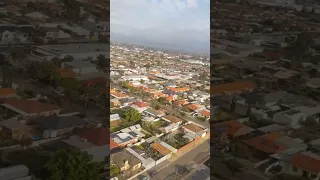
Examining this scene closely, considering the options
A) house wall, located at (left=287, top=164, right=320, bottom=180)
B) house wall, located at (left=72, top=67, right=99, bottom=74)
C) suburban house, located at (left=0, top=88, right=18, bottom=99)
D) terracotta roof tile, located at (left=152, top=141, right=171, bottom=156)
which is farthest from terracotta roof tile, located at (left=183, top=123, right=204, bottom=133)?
suburban house, located at (left=0, top=88, right=18, bottom=99)

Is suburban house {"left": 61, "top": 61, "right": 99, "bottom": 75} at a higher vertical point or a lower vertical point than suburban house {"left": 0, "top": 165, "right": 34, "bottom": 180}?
higher

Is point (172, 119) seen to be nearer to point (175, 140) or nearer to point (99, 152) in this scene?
point (175, 140)

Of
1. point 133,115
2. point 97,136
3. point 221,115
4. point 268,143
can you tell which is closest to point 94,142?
point 97,136

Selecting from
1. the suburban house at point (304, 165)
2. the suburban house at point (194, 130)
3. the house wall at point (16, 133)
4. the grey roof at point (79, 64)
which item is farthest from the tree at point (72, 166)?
the suburban house at point (304, 165)

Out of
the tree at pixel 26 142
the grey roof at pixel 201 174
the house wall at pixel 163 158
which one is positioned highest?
the tree at pixel 26 142

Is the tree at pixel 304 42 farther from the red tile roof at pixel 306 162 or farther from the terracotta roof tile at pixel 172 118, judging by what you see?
the terracotta roof tile at pixel 172 118

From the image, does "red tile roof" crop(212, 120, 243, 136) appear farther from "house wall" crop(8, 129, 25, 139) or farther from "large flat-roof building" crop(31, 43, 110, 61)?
"house wall" crop(8, 129, 25, 139)

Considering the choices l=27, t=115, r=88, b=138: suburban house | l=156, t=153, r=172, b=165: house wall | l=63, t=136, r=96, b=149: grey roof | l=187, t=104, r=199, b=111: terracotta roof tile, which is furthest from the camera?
l=187, t=104, r=199, b=111: terracotta roof tile
